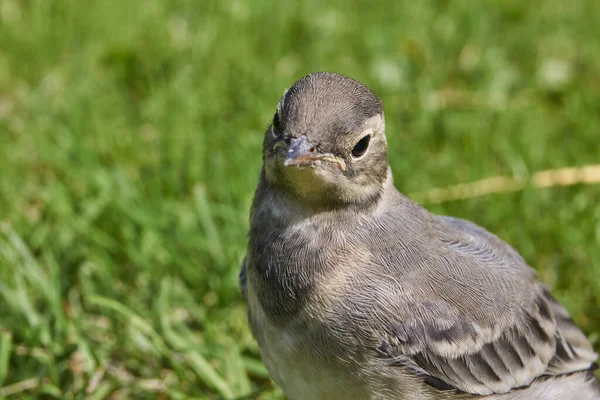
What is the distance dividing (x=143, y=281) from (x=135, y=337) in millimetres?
529

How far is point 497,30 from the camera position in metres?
8.02

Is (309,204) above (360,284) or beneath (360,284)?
above

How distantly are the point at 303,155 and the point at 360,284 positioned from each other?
24.3 inches

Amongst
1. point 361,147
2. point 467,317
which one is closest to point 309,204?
point 361,147

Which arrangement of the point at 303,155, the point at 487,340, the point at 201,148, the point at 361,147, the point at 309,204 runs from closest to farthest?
1. the point at 303,155
2. the point at 361,147
3. the point at 309,204
4. the point at 487,340
5. the point at 201,148

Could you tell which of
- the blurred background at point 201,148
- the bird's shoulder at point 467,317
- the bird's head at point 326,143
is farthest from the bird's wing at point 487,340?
the blurred background at point 201,148

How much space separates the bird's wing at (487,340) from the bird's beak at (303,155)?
76 centimetres

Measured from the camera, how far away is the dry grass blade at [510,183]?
5691 mm

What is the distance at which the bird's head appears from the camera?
129 inches

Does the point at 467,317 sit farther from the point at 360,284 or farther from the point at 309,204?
the point at 309,204

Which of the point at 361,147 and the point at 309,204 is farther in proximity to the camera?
the point at 309,204

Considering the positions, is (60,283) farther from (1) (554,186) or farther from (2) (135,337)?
(1) (554,186)

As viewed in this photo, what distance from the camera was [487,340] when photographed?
3.68 meters

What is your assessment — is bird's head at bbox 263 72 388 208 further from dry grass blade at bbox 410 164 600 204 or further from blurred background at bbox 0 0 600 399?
dry grass blade at bbox 410 164 600 204
